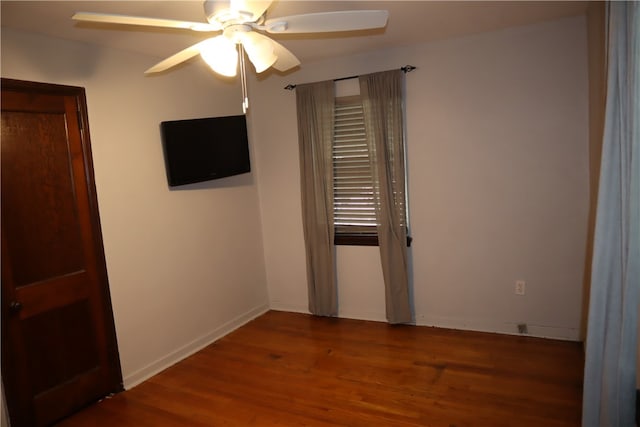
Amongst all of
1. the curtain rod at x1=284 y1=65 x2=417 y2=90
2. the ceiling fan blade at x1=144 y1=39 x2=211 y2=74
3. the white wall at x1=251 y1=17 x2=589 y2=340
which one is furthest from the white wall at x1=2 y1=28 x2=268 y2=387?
the white wall at x1=251 y1=17 x2=589 y2=340

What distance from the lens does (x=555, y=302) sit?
11.4 feet

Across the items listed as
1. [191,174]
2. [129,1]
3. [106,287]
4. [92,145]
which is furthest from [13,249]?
[129,1]

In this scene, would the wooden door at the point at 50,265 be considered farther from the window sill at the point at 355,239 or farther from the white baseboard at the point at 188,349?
the window sill at the point at 355,239

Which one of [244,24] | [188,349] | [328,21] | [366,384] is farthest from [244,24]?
[188,349]

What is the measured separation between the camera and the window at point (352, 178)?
3996 mm

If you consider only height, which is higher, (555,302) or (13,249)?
(13,249)

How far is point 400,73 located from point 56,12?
2.60m

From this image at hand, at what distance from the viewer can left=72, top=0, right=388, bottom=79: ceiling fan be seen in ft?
5.72

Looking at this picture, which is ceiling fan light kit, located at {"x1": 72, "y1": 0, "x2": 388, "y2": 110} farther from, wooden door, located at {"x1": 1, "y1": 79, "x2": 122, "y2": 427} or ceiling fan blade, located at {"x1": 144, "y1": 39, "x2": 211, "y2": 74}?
wooden door, located at {"x1": 1, "y1": 79, "x2": 122, "y2": 427}

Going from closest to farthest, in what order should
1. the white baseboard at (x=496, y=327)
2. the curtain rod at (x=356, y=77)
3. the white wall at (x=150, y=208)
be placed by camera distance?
the white wall at (x=150, y=208) → the white baseboard at (x=496, y=327) → the curtain rod at (x=356, y=77)

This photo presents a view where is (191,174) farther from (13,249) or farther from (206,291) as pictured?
(13,249)

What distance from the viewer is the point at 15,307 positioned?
8.39ft

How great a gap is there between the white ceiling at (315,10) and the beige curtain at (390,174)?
0.39 meters

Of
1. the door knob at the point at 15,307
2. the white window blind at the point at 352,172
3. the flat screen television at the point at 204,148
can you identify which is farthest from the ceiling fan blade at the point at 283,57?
the door knob at the point at 15,307
